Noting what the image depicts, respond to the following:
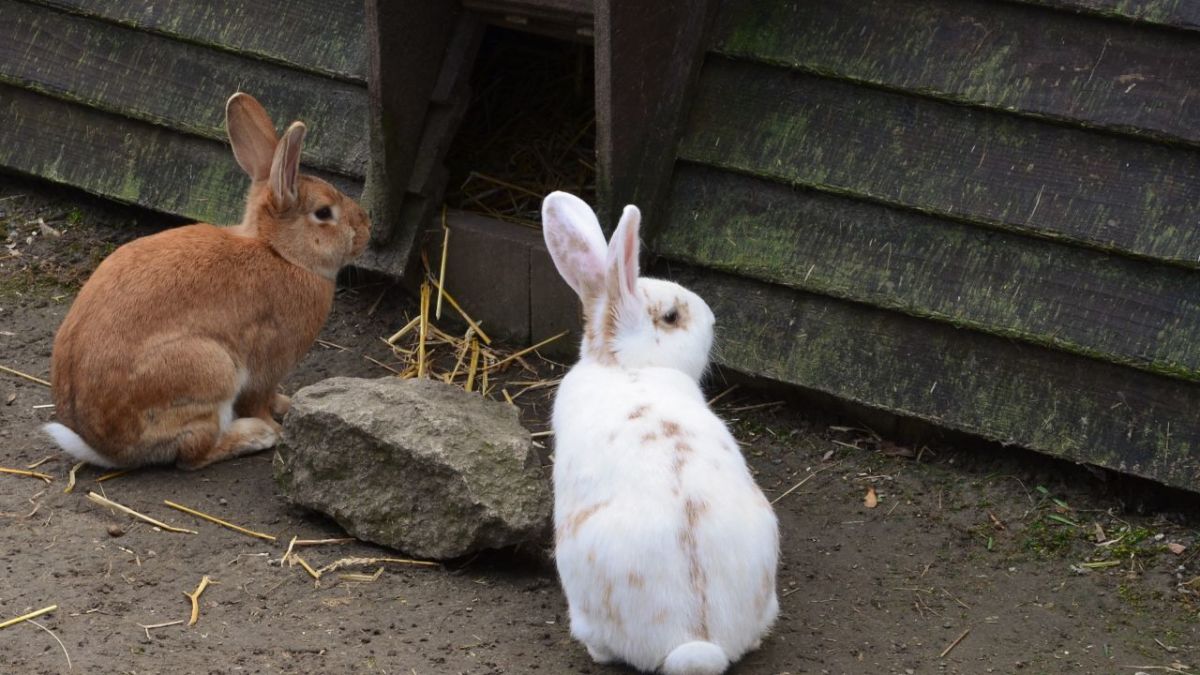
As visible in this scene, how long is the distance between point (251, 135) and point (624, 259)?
1742 millimetres

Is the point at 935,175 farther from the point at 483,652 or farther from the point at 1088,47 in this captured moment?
the point at 483,652

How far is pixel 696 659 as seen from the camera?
335cm

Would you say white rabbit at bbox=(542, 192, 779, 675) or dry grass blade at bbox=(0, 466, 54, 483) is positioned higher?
white rabbit at bbox=(542, 192, 779, 675)

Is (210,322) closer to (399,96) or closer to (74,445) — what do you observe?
(74,445)

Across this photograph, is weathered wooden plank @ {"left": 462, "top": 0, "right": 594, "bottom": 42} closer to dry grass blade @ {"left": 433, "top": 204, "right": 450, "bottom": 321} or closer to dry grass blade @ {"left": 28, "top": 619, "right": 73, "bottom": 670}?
dry grass blade @ {"left": 433, "top": 204, "right": 450, "bottom": 321}

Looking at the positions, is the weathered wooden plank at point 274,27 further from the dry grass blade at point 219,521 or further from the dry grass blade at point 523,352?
the dry grass blade at point 219,521

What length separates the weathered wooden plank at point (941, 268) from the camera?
417cm

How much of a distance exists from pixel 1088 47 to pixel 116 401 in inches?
113

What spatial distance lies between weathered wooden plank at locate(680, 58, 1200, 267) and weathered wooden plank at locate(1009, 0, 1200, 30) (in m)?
0.32

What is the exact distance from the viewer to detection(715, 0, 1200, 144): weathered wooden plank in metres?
4.14

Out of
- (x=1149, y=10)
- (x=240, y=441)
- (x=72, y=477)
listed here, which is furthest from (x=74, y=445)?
(x=1149, y=10)

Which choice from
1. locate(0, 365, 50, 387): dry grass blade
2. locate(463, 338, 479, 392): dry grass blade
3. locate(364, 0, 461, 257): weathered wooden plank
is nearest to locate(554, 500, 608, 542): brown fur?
locate(463, 338, 479, 392): dry grass blade

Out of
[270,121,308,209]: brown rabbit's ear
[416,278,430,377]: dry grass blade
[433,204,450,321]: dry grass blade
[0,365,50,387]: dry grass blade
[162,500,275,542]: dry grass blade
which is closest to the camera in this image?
[162,500,275,542]: dry grass blade

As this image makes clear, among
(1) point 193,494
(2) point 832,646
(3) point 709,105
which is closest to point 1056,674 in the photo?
(2) point 832,646
